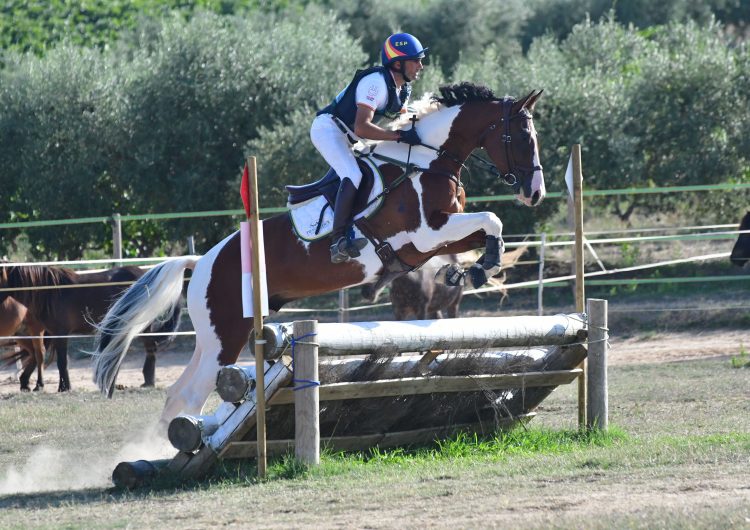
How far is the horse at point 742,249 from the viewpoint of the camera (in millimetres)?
16859

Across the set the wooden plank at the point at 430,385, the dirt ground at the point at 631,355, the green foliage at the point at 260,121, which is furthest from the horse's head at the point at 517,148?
the green foliage at the point at 260,121

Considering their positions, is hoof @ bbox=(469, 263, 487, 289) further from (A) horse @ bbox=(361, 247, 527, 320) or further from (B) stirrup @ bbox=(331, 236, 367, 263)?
(A) horse @ bbox=(361, 247, 527, 320)

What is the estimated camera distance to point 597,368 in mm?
7957

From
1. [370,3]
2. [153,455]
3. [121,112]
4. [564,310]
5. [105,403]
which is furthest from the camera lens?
[370,3]

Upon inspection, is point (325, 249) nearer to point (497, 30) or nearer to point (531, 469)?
point (531, 469)

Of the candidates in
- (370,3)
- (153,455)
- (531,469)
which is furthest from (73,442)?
(370,3)

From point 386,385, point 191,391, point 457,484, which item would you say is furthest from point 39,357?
point 457,484

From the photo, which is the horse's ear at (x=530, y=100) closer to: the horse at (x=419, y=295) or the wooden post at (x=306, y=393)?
the wooden post at (x=306, y=393)

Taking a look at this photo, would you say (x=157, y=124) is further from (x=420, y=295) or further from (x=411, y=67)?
(x=411, y=67)

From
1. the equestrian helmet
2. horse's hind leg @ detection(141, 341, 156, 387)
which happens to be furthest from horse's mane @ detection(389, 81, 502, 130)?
horse's hind leg @ detection(141, 341, 156, 387)

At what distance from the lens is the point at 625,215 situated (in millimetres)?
21109

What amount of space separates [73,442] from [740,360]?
7807 millimetres

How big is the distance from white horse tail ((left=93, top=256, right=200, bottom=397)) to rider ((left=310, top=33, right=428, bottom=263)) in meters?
1.54

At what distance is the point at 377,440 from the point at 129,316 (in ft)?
8.19
